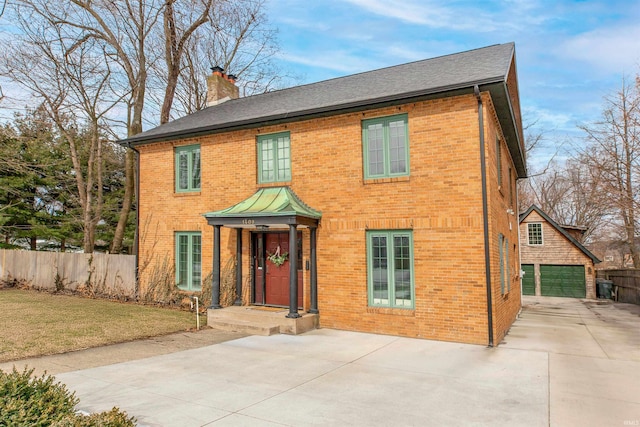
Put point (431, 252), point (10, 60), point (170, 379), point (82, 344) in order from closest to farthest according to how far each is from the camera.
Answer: point (170, 379) → point (82, 344) → point (431, 252) → point (10, 60)

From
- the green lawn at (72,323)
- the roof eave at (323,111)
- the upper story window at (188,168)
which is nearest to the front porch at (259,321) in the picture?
the green lawn at (72,323)

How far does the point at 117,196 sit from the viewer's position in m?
26.5

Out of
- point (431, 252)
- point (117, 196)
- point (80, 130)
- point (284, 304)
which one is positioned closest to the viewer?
point (431, 252)

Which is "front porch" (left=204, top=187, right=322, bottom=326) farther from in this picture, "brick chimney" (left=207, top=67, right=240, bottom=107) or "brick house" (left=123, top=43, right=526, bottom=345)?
"brick chimney" (left=207, top=67, right=240, bottom=107)

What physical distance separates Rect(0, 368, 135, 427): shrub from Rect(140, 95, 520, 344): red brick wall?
669 cm

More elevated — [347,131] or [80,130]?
[80,130]

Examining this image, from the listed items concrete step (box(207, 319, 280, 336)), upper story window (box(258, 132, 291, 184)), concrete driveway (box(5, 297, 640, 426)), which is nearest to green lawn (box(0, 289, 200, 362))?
concrete step (box(207, 319, 280, 336))

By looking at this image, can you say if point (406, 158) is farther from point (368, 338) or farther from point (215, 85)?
point (215, 85)

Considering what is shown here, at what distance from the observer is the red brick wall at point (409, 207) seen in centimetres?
877

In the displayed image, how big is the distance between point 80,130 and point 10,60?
5.03 metres

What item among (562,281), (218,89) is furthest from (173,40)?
(562,281)

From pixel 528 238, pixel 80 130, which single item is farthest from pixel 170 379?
pixel 528 238

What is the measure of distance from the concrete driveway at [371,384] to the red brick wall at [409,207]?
2.52 ft

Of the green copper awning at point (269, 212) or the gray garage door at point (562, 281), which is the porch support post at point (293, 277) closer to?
the green copper awning at point (269, 212)
